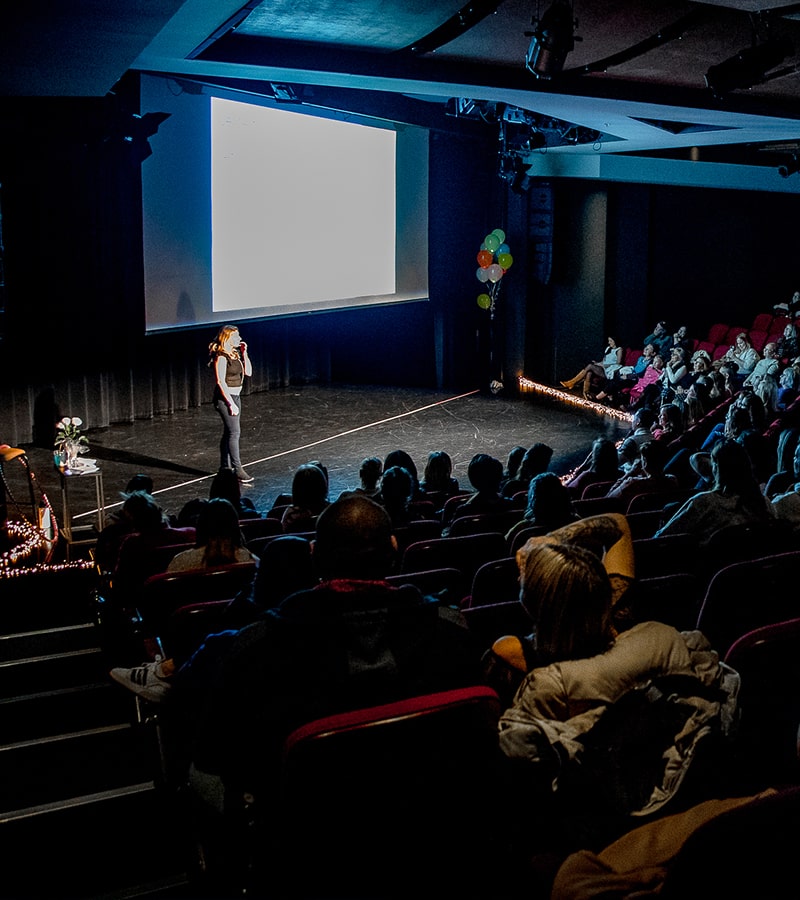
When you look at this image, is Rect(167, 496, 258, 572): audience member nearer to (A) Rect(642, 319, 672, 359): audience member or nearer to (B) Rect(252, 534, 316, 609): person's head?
(B) Rect(252, 534, 316, 609): person's head

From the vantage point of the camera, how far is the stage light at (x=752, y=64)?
5.86m

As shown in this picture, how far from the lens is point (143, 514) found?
14.8 feet

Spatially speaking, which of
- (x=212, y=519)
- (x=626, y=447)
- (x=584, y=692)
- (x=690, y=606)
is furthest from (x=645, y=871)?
(x=626, y=447)

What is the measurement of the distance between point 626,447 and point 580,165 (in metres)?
7.31

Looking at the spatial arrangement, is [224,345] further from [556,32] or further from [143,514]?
[143,514]

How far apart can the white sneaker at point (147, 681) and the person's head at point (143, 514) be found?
1797 mm

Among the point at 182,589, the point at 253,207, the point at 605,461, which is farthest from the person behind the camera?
the point at 253,207

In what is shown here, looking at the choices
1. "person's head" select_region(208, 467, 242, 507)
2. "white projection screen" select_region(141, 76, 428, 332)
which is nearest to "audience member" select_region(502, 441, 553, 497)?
"person's head" select_region(208, 467, 242, 507)

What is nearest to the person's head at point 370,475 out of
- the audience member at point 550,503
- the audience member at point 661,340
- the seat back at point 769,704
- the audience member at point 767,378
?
the audience member at point 550,503

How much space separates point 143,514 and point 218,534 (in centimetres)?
94

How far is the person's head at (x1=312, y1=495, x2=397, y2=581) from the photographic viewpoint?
1.97 m

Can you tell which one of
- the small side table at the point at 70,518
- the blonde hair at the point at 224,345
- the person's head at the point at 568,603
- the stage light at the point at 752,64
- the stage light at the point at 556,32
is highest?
the stage light at the point at 556,32

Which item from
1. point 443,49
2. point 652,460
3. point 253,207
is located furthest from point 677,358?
point 652,460

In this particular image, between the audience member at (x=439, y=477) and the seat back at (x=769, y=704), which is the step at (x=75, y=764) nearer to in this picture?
the seat back at (x=769, y=704)
